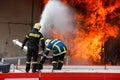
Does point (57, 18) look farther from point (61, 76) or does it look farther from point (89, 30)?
point (61, 76)

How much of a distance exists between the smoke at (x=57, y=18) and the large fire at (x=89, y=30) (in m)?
0.34

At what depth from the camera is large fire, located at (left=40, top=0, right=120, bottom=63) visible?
19.2 meters

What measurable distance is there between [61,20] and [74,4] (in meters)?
1.24

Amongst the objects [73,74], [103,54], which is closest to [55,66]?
[73,74]

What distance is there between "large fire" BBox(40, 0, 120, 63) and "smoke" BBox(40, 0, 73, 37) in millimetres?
339

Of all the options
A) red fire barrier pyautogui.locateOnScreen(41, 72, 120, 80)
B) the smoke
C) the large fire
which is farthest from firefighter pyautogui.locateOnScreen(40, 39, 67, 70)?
the large fire

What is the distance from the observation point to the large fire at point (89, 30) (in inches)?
754

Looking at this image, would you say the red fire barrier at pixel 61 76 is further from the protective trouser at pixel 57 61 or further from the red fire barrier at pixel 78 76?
the protective trouser at pixel 57 61

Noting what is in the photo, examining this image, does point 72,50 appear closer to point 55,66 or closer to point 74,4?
point 74,4

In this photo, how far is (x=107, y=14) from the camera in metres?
19.5

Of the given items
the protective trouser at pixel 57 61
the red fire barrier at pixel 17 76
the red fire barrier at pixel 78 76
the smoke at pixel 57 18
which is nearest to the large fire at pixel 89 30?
the smoke at pixel 57 18

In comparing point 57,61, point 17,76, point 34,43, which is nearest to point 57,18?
point 57,61

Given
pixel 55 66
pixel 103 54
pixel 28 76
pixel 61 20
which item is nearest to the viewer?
pixel 28 76

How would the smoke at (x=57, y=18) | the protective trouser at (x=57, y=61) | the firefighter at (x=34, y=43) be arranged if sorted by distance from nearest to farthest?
the firefighter at (x=34, y=43), the protective trouser at (x=57, y=61), the smoke at (x=57, y=18)
